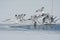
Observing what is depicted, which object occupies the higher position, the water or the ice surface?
the water

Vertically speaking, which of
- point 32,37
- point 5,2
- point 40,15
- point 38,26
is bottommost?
point 32,37

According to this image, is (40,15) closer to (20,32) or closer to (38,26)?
(38,26)

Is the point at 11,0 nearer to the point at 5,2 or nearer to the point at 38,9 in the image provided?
the point at 5,2

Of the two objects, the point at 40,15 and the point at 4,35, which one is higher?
the point at 40,15

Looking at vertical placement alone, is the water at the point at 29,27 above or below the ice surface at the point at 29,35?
above

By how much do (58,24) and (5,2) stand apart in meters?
0.71

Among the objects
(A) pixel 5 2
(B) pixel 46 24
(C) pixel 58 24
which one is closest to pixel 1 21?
(A) pixel 5 2

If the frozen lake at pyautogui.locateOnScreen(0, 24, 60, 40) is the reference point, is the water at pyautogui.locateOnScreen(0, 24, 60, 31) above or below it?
above

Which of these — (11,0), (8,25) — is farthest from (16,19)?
(11,0)

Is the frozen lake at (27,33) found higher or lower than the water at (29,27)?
lower

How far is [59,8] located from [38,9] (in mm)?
257

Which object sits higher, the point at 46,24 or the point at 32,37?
the point at 46,24

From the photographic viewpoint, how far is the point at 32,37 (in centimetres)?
130

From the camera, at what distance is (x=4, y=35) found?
1317 millimetres
